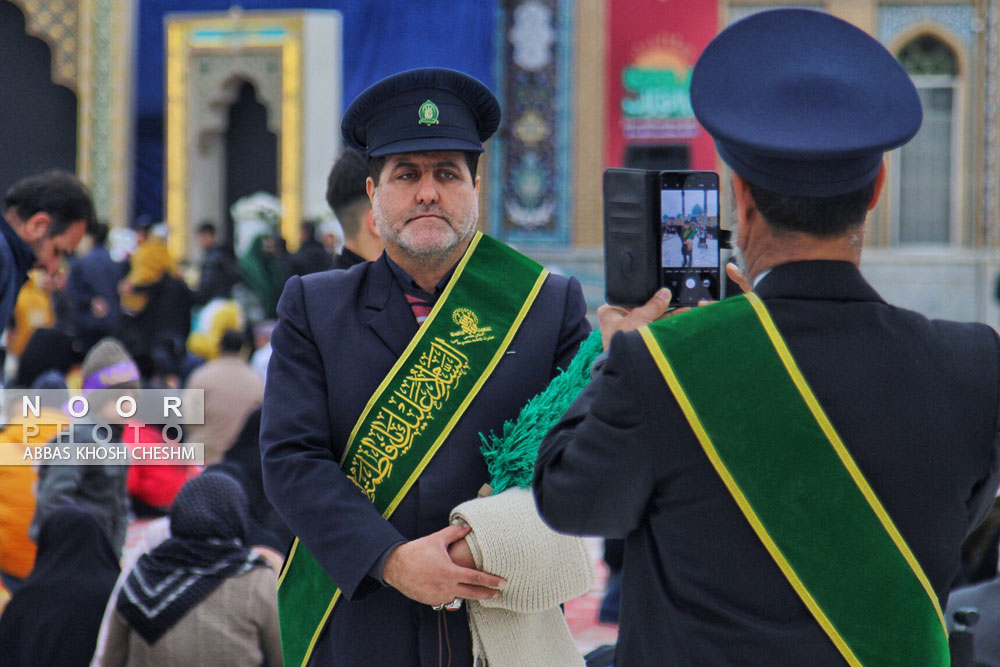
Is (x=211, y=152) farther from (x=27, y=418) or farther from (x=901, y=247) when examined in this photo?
(x=27, y=418)

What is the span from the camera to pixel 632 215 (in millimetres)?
1682

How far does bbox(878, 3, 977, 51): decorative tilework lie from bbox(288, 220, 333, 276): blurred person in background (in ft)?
22.4

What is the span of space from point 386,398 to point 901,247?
12.9 m

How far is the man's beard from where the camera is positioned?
7.22ft

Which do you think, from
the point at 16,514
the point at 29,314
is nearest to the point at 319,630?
the point at 16,514

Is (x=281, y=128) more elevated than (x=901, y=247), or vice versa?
(x=281, y=128)

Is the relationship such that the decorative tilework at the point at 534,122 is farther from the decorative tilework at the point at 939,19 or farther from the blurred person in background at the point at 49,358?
the blurred person in background at the point at 49,358

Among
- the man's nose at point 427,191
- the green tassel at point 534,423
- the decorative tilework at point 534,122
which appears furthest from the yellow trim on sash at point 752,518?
the decorative tilework at point 534,122

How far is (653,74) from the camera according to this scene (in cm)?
1338

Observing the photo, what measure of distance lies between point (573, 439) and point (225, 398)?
186 inches

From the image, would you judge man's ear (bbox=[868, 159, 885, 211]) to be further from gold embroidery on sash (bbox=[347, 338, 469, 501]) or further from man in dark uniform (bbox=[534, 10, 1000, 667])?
gold embroidery on sash (bbox=[347, 338, 469, 501])

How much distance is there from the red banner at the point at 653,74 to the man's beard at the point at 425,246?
11.1 m

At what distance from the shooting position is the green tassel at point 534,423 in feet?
6.42

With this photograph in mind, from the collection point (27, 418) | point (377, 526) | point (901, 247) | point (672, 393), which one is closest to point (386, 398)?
point (377, 526)
